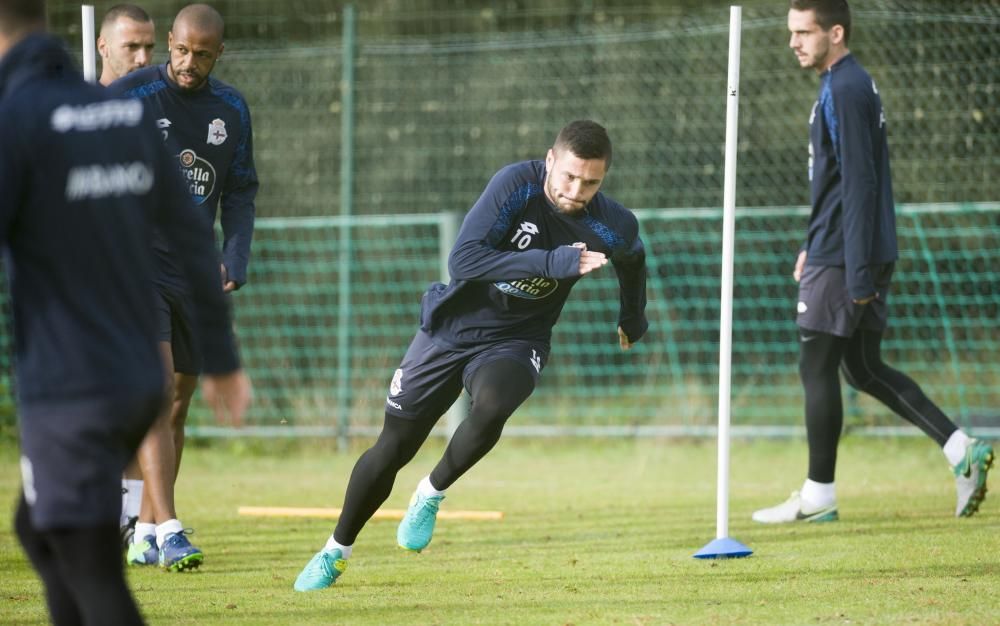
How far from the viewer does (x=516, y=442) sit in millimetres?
10219

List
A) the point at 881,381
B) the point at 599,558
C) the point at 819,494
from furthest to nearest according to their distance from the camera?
the point at 881,381 → the point at 819,494 → the point at 599,558

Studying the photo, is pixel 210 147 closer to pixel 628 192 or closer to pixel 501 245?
pixel 501 245

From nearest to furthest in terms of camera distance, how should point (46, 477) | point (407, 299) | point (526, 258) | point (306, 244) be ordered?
point (46, 477) < point (526, 258) < point (306, 244) < point (407, 299)

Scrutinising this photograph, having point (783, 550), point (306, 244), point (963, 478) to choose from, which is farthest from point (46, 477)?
point (306, 244)

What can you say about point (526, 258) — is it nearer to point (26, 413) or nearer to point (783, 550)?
point (783, 550)

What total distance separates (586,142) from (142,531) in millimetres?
2441

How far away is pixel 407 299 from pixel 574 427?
232 cm

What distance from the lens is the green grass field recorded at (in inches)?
168

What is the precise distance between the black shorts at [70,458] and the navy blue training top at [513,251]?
7.30ft

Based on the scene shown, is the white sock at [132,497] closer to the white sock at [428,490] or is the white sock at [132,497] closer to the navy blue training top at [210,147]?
the navy blue training top at [210,147]

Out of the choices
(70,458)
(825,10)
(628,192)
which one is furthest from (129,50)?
(628,192)

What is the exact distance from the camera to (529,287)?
4910 mm

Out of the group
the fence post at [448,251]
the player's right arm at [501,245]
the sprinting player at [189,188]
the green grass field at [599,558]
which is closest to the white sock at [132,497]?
the sprinting player at [189,188]

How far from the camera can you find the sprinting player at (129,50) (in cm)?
581
